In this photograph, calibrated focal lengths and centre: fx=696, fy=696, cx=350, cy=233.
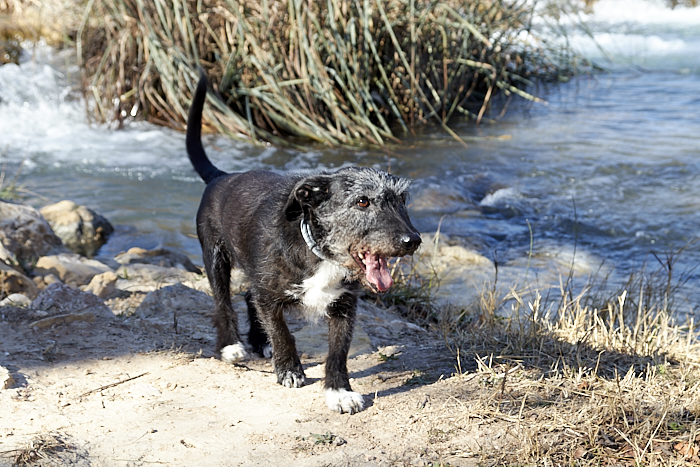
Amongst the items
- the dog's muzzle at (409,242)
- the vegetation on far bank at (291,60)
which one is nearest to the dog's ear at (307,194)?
the dog's muzzle at (409,242)

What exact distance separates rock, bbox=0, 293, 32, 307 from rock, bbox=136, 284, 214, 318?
0.68 metres

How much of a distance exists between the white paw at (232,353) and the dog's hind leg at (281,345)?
1.17ft

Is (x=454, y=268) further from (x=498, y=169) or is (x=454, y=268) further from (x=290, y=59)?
(x=290, y=59)

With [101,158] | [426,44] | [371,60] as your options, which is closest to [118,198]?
[101,158]

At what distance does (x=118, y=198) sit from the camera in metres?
7.92

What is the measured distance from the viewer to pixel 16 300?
14.0 feet

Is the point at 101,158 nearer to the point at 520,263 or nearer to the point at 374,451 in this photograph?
the point at 520,263

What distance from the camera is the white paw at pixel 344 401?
10.1ft

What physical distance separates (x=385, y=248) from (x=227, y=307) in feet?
4.14

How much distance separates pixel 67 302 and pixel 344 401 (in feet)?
6.48

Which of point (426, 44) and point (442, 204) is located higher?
point (426, 44)

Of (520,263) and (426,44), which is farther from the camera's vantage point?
(426,44)

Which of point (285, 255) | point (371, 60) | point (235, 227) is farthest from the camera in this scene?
point (371, 60)

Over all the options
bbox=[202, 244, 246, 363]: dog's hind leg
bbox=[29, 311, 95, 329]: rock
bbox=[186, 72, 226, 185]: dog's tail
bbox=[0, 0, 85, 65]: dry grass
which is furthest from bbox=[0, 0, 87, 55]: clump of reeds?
bbox=[202, 244, 246, 363]: dog's hind leg
